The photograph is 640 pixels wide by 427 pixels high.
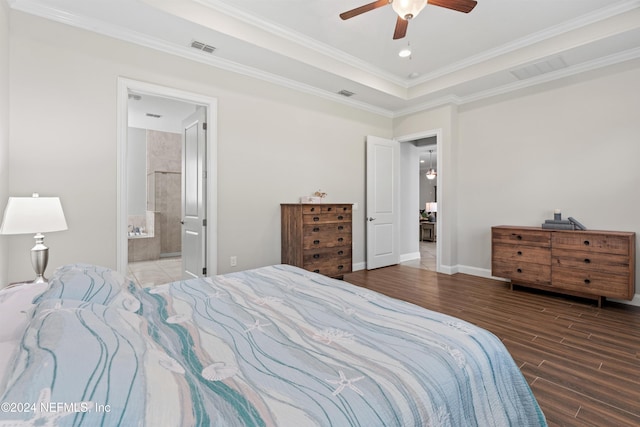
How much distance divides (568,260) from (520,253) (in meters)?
0.50

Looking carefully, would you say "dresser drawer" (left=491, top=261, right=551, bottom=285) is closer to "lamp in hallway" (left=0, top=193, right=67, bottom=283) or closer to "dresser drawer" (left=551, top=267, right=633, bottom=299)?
"dresser drawer" (left=551, top=267, right=633, bottom=299)

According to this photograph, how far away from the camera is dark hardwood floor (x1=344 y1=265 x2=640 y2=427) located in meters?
1.75

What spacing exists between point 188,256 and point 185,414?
368cm

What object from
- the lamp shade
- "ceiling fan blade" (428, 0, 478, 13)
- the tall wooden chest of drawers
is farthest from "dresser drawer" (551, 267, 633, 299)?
the lamp shade

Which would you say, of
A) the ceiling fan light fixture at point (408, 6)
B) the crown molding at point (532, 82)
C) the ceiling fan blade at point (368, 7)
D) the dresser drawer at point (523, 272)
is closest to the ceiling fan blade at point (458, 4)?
the ceiling fan light fixture at point (408, 6)

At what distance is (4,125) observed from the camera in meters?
2.42

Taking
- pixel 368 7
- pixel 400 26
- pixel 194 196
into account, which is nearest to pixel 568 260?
pixel 400 26

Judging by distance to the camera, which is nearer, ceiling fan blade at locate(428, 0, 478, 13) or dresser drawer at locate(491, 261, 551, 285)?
ceiling fan blade at locate(428, 0, 478, 13)

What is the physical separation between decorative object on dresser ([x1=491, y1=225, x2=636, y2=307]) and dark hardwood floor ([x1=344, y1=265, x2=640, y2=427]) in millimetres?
193

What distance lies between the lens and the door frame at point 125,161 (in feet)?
9.91

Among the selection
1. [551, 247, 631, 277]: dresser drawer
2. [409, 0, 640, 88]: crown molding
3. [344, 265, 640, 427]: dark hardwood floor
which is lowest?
[344, 265, 640, 427]: dark hardwood floor

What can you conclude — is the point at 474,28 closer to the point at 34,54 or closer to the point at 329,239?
the point at 329,239

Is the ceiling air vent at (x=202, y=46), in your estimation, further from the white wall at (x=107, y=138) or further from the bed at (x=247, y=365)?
the bed at (x=247, y=365)

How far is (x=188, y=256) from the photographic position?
4.05 metres
